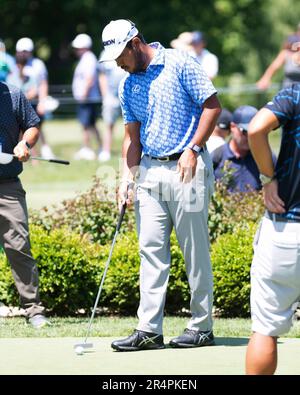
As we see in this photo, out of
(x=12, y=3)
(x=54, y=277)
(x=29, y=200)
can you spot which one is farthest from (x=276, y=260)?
(x=12, y=3)

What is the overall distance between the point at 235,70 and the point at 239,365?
39744mm

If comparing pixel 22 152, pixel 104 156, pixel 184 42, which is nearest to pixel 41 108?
pixel 104 156

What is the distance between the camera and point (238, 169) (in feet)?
35.1

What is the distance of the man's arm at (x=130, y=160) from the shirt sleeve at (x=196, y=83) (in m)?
0.50

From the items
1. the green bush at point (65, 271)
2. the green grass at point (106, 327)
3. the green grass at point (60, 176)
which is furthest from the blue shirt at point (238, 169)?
the green grass at point (60, 176)

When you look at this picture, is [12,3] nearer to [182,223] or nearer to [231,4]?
[231,4]

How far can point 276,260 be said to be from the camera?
5.85m

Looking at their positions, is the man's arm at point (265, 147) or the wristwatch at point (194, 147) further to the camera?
the wristwatch at point (194, 147)

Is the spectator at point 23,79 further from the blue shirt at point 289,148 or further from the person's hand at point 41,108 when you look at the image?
the blue shirt at point 289,148

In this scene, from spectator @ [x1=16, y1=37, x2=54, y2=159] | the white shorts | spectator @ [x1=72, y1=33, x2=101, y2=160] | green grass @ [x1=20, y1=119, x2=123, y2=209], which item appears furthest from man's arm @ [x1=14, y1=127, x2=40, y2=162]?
spectator @ [x1=72, y1=33, x2=101, y2=160]

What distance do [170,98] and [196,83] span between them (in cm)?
20

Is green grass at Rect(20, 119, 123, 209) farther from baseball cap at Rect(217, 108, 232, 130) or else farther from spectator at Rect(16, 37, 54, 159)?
baseball cap at Rect(217, 108, 232, 130)

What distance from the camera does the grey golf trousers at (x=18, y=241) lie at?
8570 millimetres

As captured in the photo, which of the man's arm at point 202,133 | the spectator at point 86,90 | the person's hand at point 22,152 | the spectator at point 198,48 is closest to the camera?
the man's arm at point 202,133
